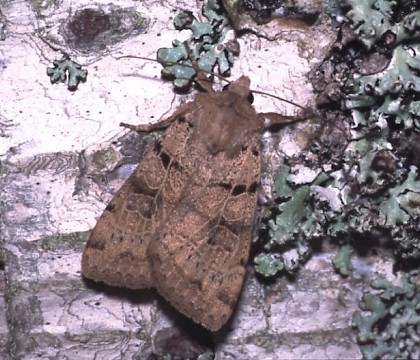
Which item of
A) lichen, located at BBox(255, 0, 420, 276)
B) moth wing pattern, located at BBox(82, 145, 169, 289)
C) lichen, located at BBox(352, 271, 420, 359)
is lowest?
lichen, located at BBox(352, 271, 420, 359)

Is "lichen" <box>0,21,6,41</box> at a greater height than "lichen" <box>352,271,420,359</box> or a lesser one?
greater

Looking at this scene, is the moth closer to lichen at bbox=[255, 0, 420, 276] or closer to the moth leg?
the moth leg

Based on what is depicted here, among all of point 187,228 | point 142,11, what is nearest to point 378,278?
point 187,228

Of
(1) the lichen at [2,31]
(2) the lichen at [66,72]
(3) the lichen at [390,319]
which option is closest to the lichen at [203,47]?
(2) the lichen at [66,72]

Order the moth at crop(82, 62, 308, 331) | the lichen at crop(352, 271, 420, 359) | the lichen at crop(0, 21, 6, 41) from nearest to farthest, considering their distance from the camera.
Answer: the lichen at crop(0, 21, 6, 41), the moth at crop(82, 62, 308, 331), the lichen at crop(352, 271, 420, 359)

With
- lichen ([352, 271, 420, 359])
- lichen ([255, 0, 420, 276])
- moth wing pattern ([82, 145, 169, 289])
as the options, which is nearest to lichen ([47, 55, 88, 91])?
moth wing pattern ([82, 145, 169, 289])

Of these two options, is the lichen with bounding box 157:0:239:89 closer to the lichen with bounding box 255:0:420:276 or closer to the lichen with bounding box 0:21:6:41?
the lichen with bounding box 255:0:420:276

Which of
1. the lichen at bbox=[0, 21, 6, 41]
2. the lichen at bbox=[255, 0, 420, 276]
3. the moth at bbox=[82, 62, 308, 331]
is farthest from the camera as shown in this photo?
the moth at bbox=[82, 62, 308, 331]

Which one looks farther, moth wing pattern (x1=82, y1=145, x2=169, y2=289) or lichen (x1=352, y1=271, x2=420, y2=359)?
lichen (x1=352, y1=271, x2=420, y2=359)

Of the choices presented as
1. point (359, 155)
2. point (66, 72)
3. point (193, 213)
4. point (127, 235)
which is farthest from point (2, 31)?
point (359, 155)
